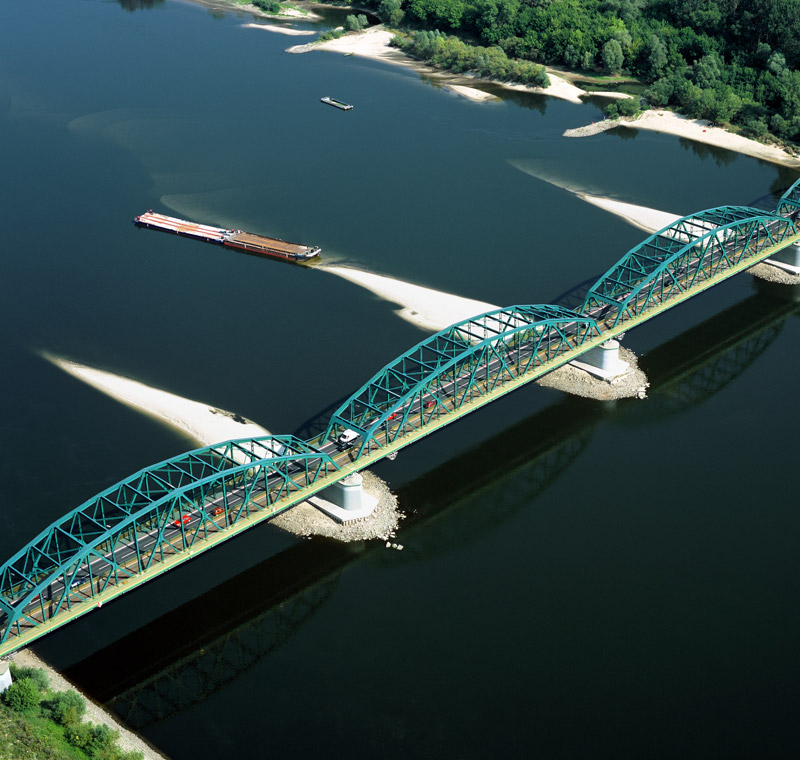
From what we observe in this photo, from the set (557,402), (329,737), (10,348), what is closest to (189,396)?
(10,348)

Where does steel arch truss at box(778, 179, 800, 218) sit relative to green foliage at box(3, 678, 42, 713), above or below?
above

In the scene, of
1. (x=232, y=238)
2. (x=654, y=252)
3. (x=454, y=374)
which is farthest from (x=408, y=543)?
(x=654, y=252)

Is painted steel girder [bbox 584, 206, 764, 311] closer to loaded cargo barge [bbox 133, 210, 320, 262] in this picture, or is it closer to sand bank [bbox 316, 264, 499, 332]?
sand bank [bbox 316, 264, 499, 332]

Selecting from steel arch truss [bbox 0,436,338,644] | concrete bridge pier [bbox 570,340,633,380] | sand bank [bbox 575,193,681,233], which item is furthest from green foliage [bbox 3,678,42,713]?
sand bank [bbox 575,193,681,233]

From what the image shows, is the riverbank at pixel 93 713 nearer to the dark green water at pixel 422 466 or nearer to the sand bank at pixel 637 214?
the dark green water at pixel 422 466

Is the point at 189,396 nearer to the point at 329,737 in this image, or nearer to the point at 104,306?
the point at 104,306

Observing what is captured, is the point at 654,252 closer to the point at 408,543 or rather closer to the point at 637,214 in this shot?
the point at 637,214
